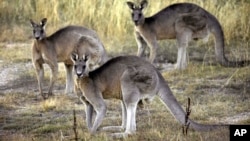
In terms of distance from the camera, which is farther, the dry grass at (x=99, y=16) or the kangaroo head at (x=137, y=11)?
the dry grass at (x=99, y=16)

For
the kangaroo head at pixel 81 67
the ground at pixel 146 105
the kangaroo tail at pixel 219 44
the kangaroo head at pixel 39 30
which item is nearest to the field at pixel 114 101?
the ground at pixel 146 105

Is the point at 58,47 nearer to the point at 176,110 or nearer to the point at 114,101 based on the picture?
the point at 114,101

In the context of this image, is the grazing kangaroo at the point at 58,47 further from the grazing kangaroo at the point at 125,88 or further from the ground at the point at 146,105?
the grazing kangaroo at the point at 125,88

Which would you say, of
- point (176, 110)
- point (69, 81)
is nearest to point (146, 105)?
point (69, 81)

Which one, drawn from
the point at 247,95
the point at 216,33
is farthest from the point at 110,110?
the point at 216,33

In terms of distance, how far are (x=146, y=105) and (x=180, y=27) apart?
2387 millimetres

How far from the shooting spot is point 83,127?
952 centimetres

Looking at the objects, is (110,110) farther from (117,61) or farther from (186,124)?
(186,124)

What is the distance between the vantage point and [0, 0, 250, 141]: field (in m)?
9.48

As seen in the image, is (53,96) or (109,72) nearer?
(109,72)

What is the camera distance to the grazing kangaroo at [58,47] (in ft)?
37.0

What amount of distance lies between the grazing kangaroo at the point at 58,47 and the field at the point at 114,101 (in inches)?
18.7

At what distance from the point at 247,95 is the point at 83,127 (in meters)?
2.70

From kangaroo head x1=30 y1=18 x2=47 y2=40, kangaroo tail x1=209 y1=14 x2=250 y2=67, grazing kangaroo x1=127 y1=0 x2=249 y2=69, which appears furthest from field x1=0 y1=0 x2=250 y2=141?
kangaroo head x1=30 y1=18 x2=47 y2=40
